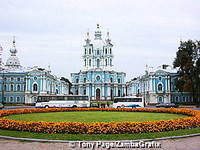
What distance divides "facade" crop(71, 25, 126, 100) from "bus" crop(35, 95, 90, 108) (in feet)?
112

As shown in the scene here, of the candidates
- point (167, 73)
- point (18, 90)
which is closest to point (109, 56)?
point (167, 73)

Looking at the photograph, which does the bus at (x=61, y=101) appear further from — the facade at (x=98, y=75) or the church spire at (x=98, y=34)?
the church spire at (x=98, y=34)

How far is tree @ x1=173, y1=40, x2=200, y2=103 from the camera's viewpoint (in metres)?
44.9

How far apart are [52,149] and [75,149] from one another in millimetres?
899

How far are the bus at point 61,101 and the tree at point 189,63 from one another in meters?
21.2

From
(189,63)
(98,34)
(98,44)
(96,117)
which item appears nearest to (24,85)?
(98,44)

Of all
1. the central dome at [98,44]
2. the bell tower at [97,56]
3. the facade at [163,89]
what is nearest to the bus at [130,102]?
the facade at [163,89]

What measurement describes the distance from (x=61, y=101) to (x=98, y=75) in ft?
119

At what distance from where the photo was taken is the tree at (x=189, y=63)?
44.9 meters

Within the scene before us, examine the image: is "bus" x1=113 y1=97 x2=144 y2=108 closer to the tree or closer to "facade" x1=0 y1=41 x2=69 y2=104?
the tree

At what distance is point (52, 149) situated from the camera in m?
8.60

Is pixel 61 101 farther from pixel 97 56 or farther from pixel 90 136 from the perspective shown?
pixel 97 56

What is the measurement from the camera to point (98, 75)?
7275 centimetres

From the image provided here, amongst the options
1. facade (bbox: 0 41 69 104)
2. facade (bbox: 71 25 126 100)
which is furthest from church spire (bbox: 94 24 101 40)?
facade (bbox: 0 41 69 104)
